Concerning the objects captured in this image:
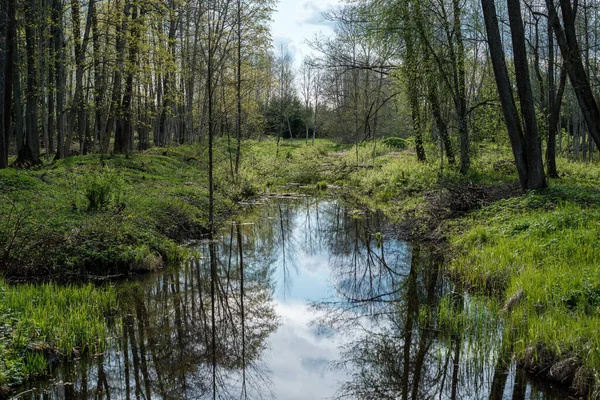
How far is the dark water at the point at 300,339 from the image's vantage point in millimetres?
5000

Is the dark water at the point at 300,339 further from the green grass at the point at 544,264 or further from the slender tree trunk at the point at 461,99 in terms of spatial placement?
the slender tree trunk at the point at 461,99

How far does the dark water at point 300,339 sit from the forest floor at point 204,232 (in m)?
0.39

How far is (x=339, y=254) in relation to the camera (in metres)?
11.6

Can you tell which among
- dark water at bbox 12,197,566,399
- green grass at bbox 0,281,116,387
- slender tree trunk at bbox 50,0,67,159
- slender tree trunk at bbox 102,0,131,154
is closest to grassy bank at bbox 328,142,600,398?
dark water at bbox 12,197,566,399

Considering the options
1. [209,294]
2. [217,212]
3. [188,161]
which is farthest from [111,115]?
[209,294]

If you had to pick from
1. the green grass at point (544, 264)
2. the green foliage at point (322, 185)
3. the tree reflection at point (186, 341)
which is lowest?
the tree reflection at point (186, 341)

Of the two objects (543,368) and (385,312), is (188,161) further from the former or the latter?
(543,368)

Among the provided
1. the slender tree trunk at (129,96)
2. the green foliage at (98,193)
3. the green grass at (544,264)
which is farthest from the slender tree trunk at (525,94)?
the slender tree trunk at (129,96)

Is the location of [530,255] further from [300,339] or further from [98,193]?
[98,193]

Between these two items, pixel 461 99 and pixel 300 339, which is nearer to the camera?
pixel 300 339

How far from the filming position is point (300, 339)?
671 cm

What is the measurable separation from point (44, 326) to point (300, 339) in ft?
11.2

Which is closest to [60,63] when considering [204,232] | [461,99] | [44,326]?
[204,232]

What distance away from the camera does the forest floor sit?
16.6 feet
